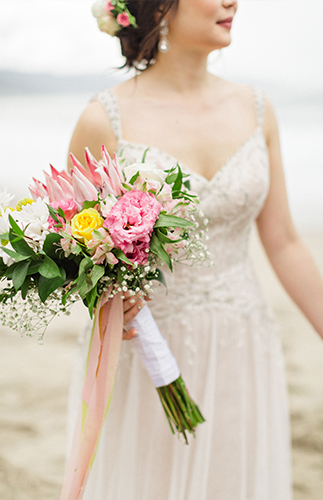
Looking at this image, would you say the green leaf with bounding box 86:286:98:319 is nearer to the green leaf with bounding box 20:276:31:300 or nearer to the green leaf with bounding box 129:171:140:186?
the green leaf with bounding box 20:276:31:300

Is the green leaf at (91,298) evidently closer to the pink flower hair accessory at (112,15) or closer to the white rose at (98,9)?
the pink flower hair accessory at (112,15)

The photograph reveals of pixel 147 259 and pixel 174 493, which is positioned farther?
pixel 174 493

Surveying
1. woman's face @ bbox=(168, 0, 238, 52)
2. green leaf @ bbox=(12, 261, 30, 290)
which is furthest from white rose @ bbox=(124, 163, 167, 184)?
woman's face @ bbox=(168, 0, 238, 52)

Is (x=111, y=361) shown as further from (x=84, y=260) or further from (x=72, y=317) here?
(x=72, y=317)

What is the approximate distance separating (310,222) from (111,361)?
9591 mm

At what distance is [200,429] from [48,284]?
2.97ft

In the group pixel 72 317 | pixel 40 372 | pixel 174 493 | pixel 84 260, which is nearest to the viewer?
pixel 84 260

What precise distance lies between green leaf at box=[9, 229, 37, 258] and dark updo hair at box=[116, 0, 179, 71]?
972mm

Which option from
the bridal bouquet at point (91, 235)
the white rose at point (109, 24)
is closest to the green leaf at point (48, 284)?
the bridal bouquet at point (91, 235)

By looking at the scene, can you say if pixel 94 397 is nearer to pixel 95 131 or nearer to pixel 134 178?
pixel 134 178

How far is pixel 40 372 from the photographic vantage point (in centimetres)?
531

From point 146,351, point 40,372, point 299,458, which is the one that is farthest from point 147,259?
point 40,372

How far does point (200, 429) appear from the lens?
6.09ft

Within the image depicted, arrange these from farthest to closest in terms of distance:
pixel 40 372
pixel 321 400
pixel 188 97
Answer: pixel 40 372
pixel 321 400
pixel 188 97
